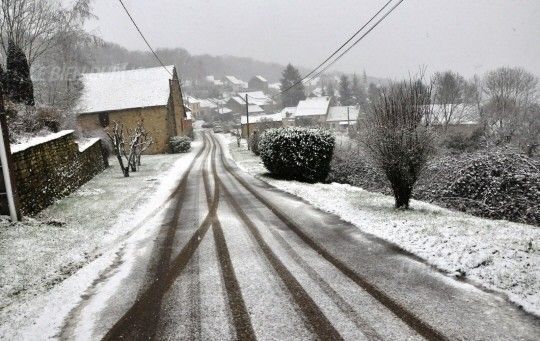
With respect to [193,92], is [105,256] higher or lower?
lower

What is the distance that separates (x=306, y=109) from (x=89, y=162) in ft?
209

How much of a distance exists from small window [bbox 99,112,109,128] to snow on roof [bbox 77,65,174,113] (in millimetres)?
574

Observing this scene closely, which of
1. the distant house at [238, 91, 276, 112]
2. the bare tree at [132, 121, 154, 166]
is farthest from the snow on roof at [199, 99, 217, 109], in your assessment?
the bare tree at [132, 121, 154, 166]

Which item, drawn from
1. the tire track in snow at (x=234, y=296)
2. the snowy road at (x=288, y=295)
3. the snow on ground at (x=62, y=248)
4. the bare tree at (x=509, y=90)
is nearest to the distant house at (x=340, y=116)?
the bare tree at (x=509, y=90)

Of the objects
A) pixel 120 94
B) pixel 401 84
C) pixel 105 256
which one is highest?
pixel 120 94

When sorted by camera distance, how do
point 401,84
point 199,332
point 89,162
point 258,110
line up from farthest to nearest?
point 258,110
point 89,162
point 401,84
point 199,332

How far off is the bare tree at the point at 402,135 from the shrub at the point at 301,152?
7.46 meters

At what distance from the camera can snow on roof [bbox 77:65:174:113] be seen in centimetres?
4081

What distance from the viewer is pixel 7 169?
31.0 ft

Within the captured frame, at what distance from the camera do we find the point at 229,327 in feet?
14.2

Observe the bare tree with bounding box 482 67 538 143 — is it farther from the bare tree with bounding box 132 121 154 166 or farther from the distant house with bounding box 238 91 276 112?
the distant house with bounding box 238 91 276 112

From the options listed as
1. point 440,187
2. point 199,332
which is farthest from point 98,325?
point 440,187

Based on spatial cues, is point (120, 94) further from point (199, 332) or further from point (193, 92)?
point (193, 92)

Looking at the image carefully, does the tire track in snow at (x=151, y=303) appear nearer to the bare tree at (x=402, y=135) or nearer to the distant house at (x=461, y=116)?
the bare tree at (x=402, y=135)
